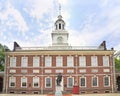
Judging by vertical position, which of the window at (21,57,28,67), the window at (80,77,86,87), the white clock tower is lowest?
the window at (80,77,86,87)

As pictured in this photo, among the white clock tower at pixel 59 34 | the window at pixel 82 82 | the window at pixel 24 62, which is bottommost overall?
the window at pixel 82 82

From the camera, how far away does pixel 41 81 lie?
4325cm

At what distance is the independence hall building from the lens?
141 feet

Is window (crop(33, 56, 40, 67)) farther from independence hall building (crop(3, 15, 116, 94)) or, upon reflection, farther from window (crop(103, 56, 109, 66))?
window (crop(103, 56, 109, 66))

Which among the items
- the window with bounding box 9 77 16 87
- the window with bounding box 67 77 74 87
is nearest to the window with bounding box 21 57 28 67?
the window with bounding box 9 77 16 87

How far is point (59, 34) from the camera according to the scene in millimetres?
55750

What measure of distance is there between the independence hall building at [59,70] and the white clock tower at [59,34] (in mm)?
11489

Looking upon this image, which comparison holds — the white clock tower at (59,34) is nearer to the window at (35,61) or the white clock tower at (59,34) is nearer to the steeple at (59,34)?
the steeple at (59,34)

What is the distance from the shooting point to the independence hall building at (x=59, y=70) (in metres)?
43.1

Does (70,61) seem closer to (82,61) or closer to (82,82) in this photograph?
(82,61)

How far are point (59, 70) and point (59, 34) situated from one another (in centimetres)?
1368

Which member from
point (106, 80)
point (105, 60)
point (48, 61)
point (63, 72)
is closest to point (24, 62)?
point (48, 61)

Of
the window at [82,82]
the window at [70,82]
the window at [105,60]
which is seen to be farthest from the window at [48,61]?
the window at [105,60]

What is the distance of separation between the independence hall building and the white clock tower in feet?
37.7
